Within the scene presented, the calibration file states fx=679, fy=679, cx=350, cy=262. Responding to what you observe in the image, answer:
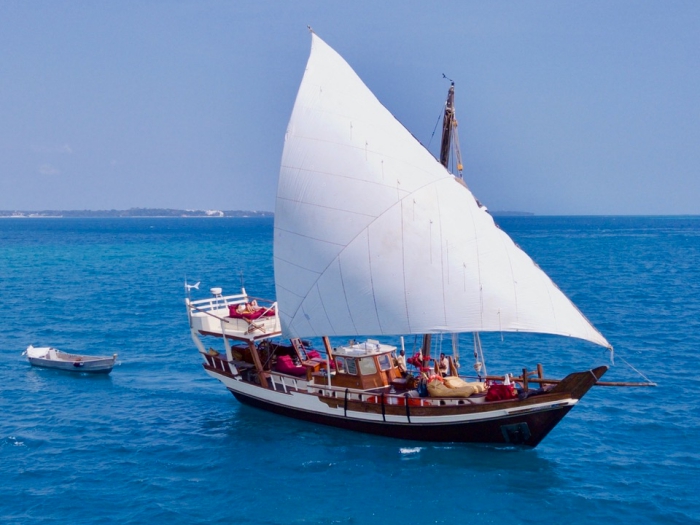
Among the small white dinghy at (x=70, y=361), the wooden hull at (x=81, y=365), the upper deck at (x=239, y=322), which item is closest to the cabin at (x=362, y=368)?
the upper deck at (x=239, y=322)

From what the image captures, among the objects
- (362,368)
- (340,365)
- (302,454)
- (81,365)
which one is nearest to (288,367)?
(340,365)

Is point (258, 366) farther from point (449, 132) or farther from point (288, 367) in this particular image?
point (449, 132)

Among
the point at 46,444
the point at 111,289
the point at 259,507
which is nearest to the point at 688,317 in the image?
the point at 259,507

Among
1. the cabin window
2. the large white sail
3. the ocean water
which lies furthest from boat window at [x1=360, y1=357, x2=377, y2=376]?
the ocean water

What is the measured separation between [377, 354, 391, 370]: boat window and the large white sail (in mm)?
2143

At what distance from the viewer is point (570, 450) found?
2980 centimetres

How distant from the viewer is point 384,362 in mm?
32500

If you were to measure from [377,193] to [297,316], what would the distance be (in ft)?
22.9

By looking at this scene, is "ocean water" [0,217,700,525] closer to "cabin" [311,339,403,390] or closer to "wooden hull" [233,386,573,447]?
"wooden hull" [233,386,573,447]

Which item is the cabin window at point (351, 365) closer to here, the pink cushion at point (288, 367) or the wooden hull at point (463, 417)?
the wooden hull at point (463, 417)

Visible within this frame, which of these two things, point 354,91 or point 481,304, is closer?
point 481,304

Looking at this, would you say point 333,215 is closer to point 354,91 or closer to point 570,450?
point 354,91

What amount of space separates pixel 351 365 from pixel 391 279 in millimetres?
4727

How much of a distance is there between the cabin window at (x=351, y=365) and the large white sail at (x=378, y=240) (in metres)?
1.35
